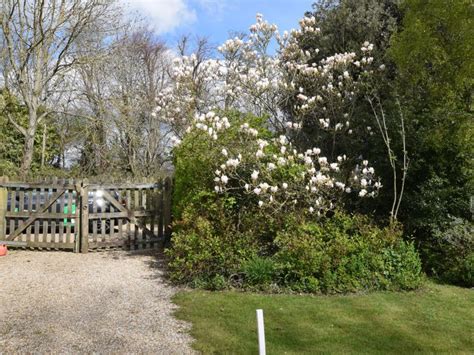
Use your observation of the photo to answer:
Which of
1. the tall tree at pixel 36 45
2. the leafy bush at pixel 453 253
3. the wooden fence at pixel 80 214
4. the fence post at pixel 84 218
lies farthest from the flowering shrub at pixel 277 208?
the tall tree at pixel 36 45

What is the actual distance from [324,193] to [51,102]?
17.4 m

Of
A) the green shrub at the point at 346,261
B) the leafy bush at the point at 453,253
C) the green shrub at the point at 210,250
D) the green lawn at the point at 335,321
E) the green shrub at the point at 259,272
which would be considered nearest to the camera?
the green lawn at the point at 335,321

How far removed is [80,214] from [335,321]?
22.5 ft

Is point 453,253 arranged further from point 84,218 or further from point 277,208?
point 84,218

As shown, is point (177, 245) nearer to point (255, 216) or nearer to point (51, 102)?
point (255, 216)

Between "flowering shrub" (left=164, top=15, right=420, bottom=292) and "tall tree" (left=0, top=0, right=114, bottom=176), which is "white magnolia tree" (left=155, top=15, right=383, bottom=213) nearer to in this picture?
"flowering shrub" (left=164, top=15, right=420, bottom=292)

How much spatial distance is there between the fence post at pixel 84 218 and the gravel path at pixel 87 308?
88cm

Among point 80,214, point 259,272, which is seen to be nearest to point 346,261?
point 259,272

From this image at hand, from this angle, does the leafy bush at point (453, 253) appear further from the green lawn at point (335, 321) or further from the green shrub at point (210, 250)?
the green shrub at point (210, 250)

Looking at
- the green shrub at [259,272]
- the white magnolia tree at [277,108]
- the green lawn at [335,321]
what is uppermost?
the white magnolia tree at [277,108]

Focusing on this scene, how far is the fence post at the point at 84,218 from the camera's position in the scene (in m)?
10.2

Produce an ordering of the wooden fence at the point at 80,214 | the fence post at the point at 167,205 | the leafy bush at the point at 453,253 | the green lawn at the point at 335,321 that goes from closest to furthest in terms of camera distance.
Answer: the green lawn at the point at 335,321
the leafy bush at the point at 453,253
the wooden fence at the point at 80,214
the fence post at the point at 167,205

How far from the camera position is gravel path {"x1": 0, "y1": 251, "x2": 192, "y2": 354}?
184 inches

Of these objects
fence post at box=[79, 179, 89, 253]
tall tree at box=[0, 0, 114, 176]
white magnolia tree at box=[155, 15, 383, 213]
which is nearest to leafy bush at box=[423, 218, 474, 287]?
white magnolia tree at box=[155, 15, 383, 213]
